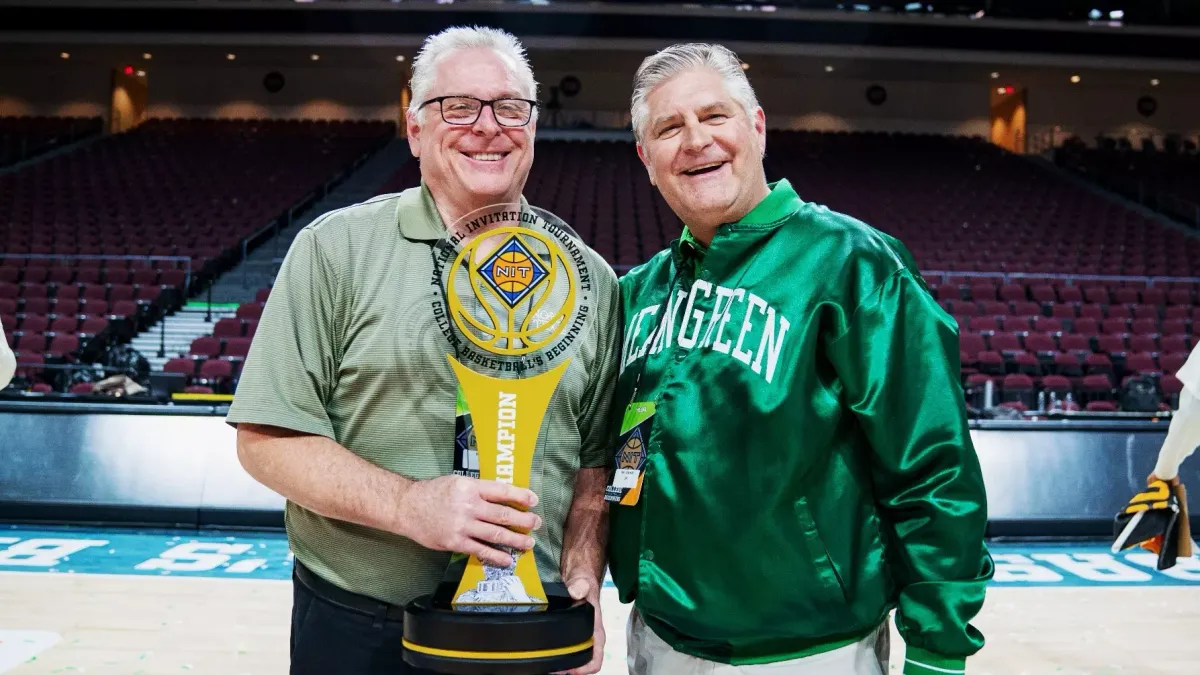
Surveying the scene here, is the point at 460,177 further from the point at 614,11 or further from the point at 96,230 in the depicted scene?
the point at 614,11

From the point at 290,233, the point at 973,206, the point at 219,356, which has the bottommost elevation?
the point at 219,356

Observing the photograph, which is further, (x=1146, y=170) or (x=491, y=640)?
(x=1146, y=170)

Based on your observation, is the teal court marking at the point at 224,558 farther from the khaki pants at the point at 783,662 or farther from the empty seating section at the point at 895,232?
the khaki pants at the point at 783,662

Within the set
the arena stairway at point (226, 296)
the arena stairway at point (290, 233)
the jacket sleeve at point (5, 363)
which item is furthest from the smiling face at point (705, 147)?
the arena stairway at point (290, 233)

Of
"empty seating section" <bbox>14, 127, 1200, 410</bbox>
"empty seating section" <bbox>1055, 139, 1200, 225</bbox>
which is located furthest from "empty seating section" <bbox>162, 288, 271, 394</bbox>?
"empty seating section" <bbox>1055, 139, 1200, 225</bbox>

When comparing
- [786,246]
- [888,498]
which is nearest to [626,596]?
[888,498]

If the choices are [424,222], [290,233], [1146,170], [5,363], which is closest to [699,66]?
[424,222]

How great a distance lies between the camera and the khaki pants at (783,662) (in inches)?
49.7

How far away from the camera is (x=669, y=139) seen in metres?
1.38

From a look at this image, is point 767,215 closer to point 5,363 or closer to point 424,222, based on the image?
point 424,222

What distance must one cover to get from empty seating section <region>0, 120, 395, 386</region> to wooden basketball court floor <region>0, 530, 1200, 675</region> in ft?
15.1

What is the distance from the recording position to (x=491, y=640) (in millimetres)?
1025

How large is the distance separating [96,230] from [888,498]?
12539mm

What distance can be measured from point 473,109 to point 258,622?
2673mm
